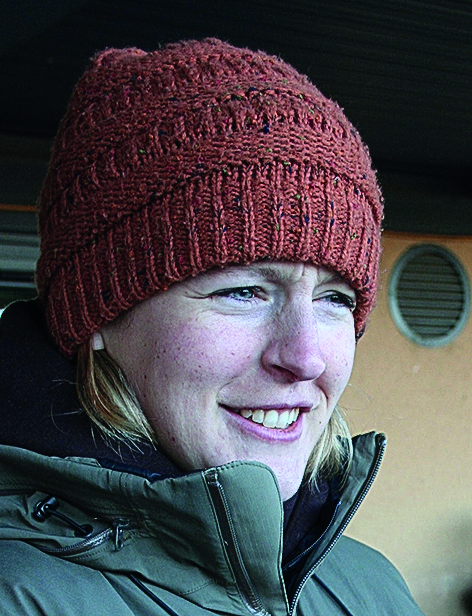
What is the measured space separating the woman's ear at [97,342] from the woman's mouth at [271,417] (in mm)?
289

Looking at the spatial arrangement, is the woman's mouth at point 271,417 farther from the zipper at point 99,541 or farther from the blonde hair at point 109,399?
the zipper at point 99,541

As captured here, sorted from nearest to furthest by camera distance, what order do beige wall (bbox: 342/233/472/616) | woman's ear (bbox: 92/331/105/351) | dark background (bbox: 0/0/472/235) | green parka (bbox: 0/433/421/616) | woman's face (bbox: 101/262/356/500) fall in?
green parka (bbox: 0/433/421/616) → woman's face (bbox: 101/262/356/500) → woman's ear (bbox: 92/331/105/351) → dark background (bbox: 0/0/472/235) → beige wall (bbox: 342/233/472/616)

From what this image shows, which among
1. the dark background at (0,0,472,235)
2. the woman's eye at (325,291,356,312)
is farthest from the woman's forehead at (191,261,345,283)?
the dark background at (0,0,472,235)

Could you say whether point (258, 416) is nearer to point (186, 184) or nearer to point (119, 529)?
point (119, 529)

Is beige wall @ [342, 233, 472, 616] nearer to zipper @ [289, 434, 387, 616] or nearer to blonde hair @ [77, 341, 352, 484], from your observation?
zipper @ [289, 434, 387, 616]

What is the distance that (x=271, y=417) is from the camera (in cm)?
147

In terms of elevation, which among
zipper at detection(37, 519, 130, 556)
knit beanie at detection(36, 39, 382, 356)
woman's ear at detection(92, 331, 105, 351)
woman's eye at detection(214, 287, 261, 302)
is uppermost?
knit beanie at detection(36, 39, 382, 356)

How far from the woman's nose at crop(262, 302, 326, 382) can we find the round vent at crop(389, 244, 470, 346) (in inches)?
113

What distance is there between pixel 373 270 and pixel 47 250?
0.64 meters

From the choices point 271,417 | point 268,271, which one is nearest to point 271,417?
point 271,417

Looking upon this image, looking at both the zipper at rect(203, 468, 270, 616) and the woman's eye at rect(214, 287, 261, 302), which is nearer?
the zipper at rect(203, 468, 270, 616)

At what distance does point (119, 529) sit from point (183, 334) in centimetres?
34

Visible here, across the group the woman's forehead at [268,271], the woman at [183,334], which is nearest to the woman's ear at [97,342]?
the woman at [183,334]

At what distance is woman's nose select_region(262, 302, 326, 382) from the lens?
1.41 m
